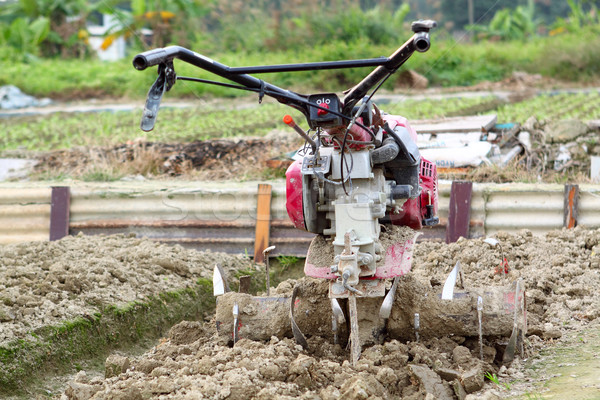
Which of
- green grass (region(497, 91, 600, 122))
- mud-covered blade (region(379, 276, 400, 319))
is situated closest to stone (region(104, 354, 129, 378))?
mud-covered blade (region(379, 276, 400, 319))

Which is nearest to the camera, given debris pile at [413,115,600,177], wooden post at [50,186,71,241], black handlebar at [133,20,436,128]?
black handlebar at [133,20,436,128]

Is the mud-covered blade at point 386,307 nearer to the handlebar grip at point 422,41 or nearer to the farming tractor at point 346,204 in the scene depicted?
the farming tractor at point 346,204

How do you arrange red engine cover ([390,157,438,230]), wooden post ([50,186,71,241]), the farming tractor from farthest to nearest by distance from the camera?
wooden post ([50,186,71,241])
red engine cover ([390,157,438,230])
the farming tractor

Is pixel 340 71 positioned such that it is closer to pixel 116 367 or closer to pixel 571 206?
pixel 571 206

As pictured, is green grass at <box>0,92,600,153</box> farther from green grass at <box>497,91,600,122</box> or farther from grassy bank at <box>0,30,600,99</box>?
grassy bank at <box>0,30,600,99</box>

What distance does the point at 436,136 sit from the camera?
8102 millimetres

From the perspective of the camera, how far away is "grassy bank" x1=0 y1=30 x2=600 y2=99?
16.8m

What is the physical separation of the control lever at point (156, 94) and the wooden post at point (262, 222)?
345cm

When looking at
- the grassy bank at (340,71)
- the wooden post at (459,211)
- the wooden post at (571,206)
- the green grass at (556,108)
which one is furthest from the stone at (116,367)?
the grassy bank at (340,71)

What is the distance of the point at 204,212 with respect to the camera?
654 centimetres

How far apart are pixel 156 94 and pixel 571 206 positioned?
409 cm

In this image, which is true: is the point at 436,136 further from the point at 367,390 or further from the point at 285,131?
the point at 367,390

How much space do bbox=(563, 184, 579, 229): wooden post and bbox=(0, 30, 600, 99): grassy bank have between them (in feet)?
35.0

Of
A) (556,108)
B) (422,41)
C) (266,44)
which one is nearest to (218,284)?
(422,41)
